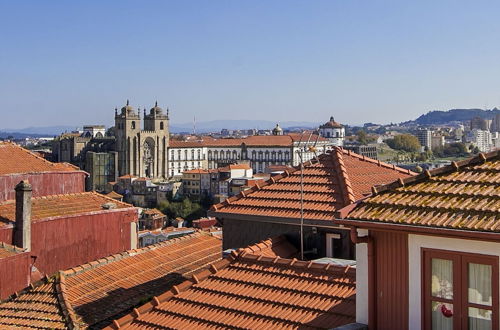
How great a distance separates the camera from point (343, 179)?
Answer: 9703mm

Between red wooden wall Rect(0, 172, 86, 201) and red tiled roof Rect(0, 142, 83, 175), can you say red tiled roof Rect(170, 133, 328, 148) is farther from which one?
red tiled roof Rect(0, 142, 83, 175)

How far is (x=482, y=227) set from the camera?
4871mm

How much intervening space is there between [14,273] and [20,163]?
5.63 meters

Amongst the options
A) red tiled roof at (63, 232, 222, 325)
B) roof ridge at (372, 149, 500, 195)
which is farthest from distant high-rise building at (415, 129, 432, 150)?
roof ridge at (372, 149, 500, 195)

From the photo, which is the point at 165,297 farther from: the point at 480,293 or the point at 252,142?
the point at 252,142

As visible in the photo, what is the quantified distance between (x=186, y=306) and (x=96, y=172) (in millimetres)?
102952

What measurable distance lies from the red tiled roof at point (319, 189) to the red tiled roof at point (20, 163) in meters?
9.81

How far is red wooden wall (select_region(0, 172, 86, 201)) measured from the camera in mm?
17531

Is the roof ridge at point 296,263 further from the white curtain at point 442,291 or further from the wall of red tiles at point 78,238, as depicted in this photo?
the wall of red tiles at point 78,238

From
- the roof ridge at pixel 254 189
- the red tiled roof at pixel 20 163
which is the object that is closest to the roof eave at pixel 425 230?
the roof ridge at pixel 254 189

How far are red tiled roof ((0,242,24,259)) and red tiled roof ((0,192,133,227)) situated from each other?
909 mm

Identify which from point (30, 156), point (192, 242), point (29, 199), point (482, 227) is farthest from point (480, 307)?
point (30, 156)

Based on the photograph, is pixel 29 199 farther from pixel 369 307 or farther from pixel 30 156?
pixel 369 307

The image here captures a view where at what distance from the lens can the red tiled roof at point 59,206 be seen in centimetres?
1634
